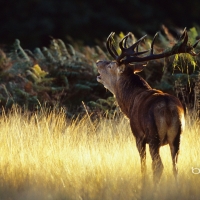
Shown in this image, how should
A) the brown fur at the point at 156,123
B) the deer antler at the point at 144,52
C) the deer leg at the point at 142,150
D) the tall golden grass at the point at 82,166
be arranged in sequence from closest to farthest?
the tall golden grass at the point at 82,166, the brown fur at the point at 156,123, the deer leg at the point at 142,150, the deer antler at the point at 144,52

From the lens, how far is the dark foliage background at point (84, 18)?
27.2 meters

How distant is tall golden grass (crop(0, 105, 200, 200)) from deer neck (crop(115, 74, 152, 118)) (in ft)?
1.81

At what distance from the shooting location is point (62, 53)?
15.4 m

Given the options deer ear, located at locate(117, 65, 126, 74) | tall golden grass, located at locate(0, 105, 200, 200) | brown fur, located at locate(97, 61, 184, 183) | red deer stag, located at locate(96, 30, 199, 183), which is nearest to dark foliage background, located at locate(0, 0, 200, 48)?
tall golden grass, located at locate(0, 105, 200, 200)

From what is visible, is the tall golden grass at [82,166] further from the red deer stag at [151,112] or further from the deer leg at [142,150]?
the red deer stag at [151,112]

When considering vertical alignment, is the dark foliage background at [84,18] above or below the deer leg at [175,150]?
above

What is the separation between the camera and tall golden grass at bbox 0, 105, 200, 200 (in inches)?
332

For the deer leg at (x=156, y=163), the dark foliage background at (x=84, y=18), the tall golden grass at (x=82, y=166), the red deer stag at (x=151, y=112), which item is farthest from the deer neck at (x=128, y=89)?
the dark foliage background at (x=84, y=18)

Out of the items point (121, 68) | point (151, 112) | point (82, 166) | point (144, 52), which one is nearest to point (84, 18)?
point (121, 68)

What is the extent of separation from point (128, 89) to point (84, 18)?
58.3 ft

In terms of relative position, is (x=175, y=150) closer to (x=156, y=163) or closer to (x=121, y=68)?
(x=156, y=163)

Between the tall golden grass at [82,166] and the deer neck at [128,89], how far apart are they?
1.81 ft

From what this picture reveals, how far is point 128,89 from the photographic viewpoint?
9.90 metres

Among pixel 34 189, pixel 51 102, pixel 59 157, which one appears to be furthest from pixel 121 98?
pixel 51 102
